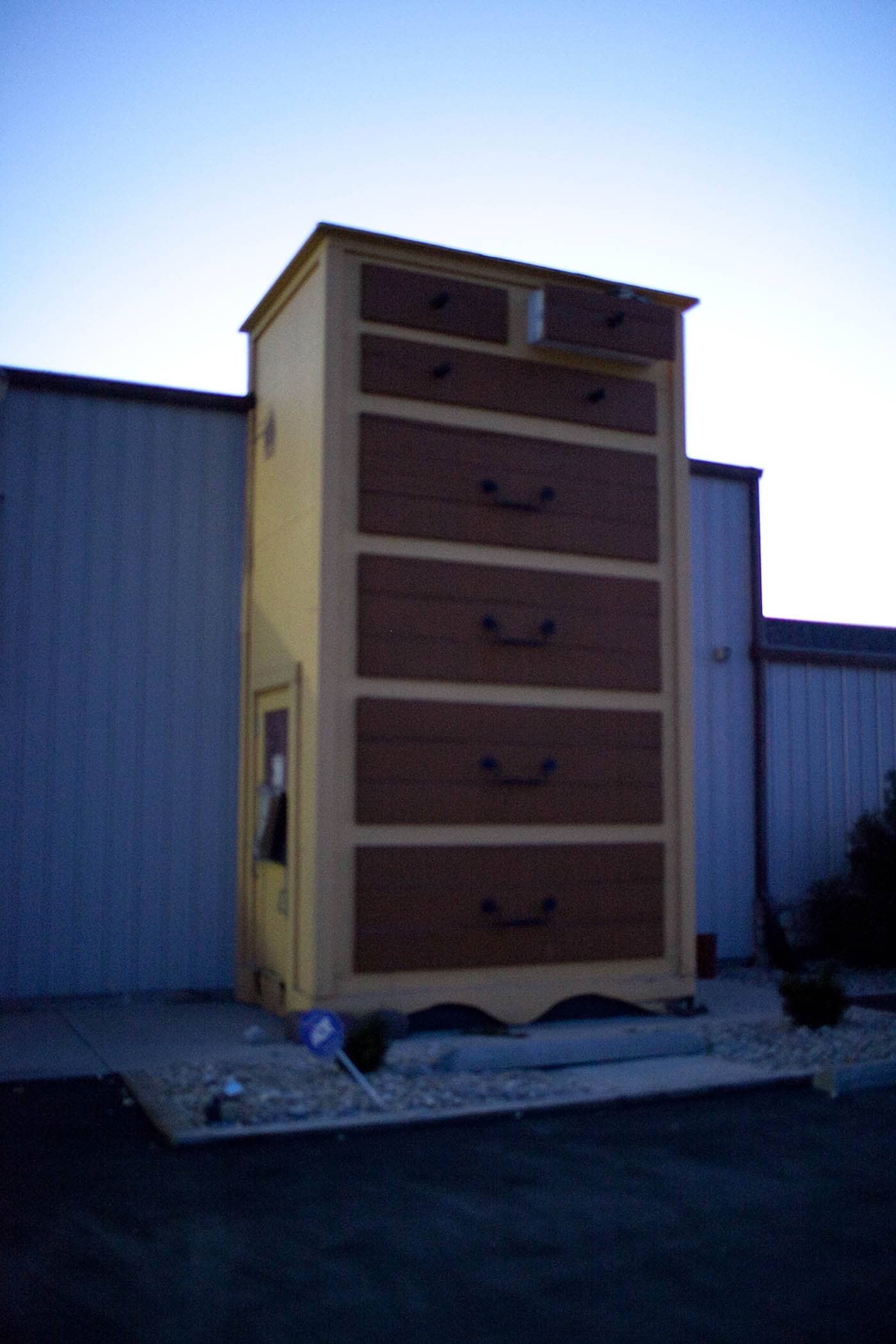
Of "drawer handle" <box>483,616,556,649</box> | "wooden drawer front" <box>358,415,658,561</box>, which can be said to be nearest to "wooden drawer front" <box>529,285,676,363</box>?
"wooden drawer front" <box>358,415,658,561</box>

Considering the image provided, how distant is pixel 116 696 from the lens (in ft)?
30.6

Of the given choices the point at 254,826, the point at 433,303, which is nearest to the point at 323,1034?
the point at 254,826

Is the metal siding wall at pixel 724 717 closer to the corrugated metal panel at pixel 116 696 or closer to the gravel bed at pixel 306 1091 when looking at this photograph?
the corrugated metal panel at pixel 116 696

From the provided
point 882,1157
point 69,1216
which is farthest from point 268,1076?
point 882,1157

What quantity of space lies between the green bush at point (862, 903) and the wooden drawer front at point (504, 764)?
143 inches

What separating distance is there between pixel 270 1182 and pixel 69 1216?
0.83 metres

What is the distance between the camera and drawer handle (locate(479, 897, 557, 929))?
828 centimetres

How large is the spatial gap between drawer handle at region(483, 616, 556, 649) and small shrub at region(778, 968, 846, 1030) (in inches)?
112

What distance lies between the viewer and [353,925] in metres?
7.90

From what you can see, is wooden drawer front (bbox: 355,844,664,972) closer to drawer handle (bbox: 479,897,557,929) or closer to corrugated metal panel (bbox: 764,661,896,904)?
drawer handle (bbox: 479,897,557,929)

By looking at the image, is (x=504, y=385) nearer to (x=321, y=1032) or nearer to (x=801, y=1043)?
(x=321, y=1032)

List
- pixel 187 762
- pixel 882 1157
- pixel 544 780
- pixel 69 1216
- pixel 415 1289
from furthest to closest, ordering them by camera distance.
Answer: pixel 187 762, pixel 544 780, pixel 882 1157, pixel 69 1216, pixel 415 1289

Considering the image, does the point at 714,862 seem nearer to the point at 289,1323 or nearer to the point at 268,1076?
the point at 268,1076

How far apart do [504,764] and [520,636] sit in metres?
0.90
